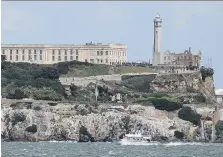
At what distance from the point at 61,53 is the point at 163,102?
45801 millimetres

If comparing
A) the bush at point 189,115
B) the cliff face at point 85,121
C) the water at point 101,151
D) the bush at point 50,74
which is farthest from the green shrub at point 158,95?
the water at point 101,151

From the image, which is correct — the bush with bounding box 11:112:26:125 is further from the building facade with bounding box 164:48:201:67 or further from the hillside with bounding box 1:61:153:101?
the building facade with bounding box 164:48:201:67

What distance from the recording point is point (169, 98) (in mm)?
101250

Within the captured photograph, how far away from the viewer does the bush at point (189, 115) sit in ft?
Answer: 299

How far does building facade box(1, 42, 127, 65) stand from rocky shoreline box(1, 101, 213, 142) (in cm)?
4593

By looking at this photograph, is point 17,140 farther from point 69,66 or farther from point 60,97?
point 69,66

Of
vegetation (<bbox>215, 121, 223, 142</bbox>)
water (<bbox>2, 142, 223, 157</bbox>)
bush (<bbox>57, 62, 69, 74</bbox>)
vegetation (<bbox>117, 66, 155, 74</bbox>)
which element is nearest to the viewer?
water (<bbox>2, 142, 223, 157</bbox>)

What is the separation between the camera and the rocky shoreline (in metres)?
85.1

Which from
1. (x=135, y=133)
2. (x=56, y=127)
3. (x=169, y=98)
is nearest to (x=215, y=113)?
(x=169, y=98)

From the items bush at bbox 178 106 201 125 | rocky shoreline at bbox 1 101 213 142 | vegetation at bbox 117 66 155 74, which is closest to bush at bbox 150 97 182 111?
bush at bbox 178 106 201 125

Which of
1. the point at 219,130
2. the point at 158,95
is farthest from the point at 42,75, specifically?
the point at 219,130

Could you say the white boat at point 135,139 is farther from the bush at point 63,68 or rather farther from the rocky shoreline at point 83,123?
the bush at point 63,68

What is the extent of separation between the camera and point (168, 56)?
14312 centimetres

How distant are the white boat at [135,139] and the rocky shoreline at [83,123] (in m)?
3.80
